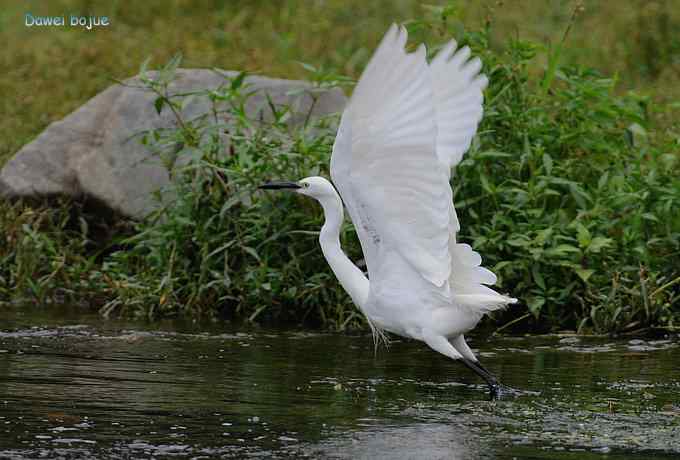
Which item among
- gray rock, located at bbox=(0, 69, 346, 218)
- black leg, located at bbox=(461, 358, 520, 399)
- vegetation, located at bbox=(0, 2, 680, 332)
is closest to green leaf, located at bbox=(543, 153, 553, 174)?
vegetation, located at bbox=(0, 2, 680, 332)

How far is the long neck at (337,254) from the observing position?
222 inches

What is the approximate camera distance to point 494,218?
7.38 m

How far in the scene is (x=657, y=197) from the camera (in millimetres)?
7492

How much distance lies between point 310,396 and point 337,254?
749mm

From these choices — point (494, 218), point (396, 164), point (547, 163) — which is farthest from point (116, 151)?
point (396, 164)

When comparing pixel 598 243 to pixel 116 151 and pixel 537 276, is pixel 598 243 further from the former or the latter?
pixel 116 151

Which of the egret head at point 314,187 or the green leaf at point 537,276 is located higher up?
the egret head at point 314,187

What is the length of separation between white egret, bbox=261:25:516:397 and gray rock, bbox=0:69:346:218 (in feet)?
9.94

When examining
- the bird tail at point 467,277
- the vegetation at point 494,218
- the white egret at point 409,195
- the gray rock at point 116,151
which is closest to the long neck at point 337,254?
the white egret at point 409,195

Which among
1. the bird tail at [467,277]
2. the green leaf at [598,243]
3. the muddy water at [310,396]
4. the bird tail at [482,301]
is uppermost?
the green leaf at [598,243]

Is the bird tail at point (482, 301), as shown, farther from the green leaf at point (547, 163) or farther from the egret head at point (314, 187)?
the green leaf at point (547, 163)

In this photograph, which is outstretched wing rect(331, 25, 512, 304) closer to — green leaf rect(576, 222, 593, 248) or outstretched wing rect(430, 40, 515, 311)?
outstretched wing rect(430, 40, 515, 311)

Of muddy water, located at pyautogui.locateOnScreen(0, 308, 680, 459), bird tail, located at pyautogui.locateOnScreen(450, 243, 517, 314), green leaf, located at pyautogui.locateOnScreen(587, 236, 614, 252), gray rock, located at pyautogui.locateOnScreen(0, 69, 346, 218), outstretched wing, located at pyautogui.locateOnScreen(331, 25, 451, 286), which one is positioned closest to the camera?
muddy water, located at pyautogui.locateOnScreen(0, 308, 680, 459)

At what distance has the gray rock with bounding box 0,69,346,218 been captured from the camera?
8.72 metres
